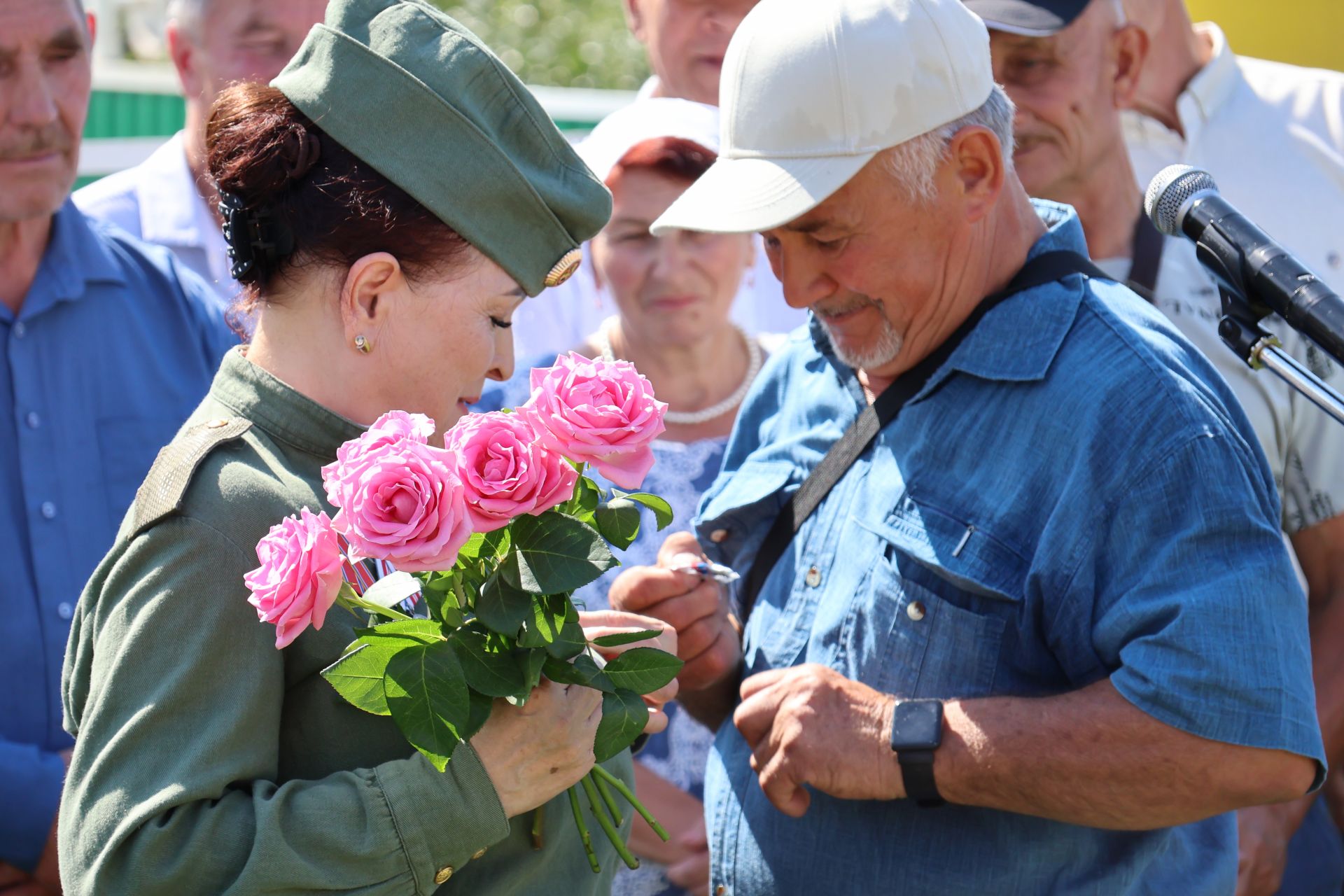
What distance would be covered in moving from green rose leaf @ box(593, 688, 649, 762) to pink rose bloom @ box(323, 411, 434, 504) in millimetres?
477

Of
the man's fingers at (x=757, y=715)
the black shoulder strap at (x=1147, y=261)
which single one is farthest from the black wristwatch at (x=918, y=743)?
the black shoulder strap at (x=1147, y=261)

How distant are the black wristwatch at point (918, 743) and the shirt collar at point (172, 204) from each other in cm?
297

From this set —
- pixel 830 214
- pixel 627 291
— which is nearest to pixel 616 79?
pixel 627 291

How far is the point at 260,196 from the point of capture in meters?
2.03

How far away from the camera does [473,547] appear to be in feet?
6.13

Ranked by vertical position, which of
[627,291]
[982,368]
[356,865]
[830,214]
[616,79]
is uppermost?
[830,214]

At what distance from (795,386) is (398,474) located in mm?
1459

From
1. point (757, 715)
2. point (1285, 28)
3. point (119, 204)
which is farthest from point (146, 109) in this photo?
point (757, 715)

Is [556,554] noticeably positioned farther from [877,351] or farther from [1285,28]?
[1285,28]

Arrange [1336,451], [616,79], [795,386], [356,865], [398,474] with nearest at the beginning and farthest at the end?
[398,474] → [356,865] → [795,386] → [1336,451] → [616,79]

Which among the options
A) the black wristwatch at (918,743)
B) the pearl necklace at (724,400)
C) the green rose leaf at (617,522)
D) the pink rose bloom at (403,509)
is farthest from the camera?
the pearl necklace at (724,400)

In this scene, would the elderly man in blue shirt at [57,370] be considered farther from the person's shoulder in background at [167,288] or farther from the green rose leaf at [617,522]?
the green rose leaf at [617,522]

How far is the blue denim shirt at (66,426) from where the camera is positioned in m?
3.07

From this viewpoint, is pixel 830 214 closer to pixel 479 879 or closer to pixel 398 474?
pixel 398 474
